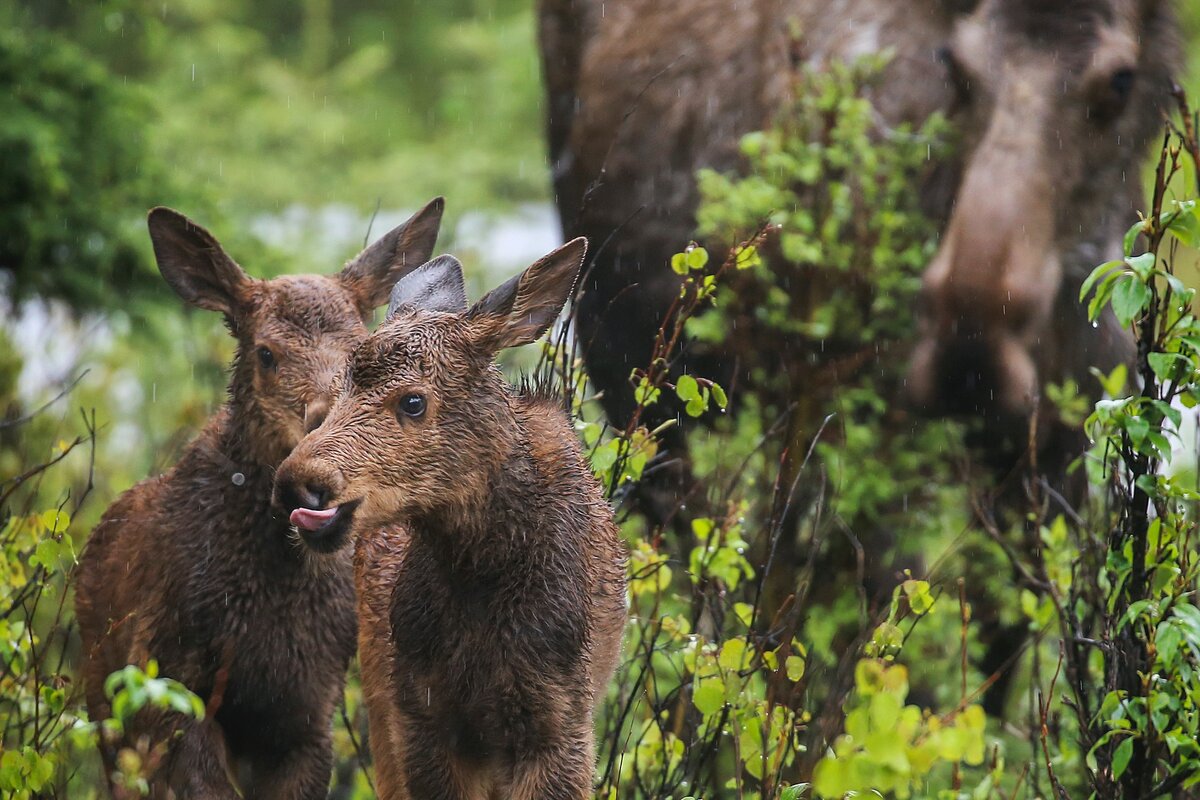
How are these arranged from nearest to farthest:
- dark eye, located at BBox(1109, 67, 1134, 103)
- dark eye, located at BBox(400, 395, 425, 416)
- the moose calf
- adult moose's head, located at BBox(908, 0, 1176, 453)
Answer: dark eye, located at BBox(400, 395, 425, 416)
the moose calf
adult moose's head, located at BBox(908, 0, 1176, 453)
dark eye, located at BBox(1109, 67, 1134, 103)

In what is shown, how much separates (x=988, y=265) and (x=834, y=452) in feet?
3.22

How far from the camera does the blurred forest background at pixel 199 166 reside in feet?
27.8

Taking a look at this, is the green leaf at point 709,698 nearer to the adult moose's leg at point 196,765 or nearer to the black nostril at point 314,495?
the black nostril at point 314,495

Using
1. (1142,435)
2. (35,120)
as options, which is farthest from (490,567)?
(35,120)

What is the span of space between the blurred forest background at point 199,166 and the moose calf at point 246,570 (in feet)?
1.29

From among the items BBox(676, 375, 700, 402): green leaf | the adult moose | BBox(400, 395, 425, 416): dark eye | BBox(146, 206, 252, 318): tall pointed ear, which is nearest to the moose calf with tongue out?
BBox(400, 395, 425, 416): dark eye

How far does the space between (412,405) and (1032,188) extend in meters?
3.95

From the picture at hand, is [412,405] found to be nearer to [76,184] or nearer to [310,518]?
[310,518]

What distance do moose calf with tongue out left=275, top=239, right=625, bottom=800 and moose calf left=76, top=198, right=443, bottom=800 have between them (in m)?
0.51

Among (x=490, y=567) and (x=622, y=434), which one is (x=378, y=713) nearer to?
(x=490, y=567)

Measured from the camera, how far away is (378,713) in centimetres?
415

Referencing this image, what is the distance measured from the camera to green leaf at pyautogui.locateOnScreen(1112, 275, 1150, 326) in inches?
150

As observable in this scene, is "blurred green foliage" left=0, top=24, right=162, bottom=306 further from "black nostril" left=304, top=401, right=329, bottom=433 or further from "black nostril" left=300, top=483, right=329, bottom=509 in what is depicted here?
"black nostril" left=300, top=483, right=329, bottom=509

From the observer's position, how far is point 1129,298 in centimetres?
385
